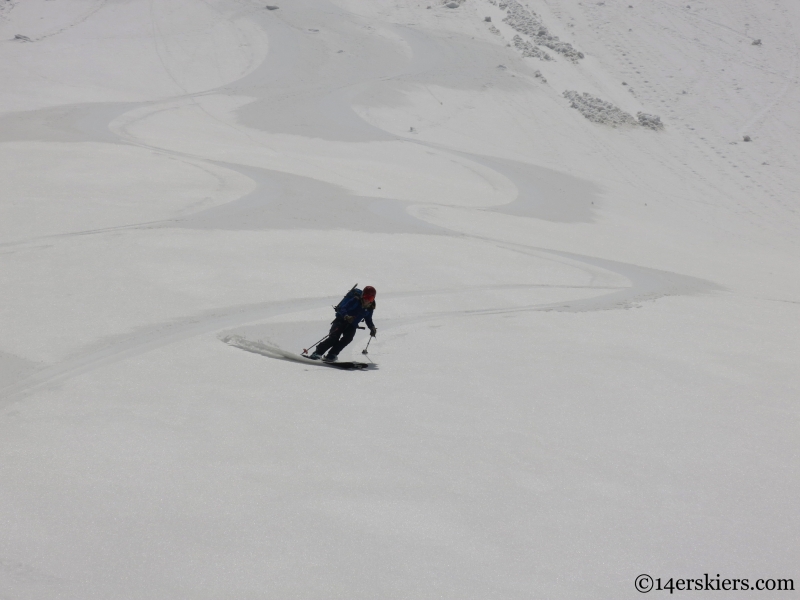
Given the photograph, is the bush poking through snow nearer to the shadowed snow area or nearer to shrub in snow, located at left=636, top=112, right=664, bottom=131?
shrub in snow, located at left=636, top=112, right=664, bottom=131

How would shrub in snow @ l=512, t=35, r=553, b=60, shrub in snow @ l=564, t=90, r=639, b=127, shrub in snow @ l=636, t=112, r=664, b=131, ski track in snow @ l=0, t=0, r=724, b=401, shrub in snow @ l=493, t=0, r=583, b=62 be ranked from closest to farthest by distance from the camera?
ski track in snow @ l=0, t=0, r=724, b=401
shrub in snow @ l=636, t=112, r=664, b=131
shrub in snow @ l=564, t=90, r=639, b=127
shrub in snow @ l=512, t=35, r=553, b=60
shrub in snow @ l=493, t=0, r=583, b=62

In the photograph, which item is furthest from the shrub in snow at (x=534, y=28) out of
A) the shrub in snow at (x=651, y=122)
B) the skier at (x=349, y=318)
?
the skier at (x=349, y=318)

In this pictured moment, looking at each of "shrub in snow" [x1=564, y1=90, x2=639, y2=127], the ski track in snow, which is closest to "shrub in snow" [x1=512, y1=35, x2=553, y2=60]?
"shrub in snow" [x1=564, y1=90, x2=639, y2=127]

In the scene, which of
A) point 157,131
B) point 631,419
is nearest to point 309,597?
point 631,419

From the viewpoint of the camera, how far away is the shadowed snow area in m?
5.64

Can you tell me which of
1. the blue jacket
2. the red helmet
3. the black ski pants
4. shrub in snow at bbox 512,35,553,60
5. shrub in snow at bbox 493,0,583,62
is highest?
shrub in snow at bbox 493,0,583,62

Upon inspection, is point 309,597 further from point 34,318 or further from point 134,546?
point 34,318

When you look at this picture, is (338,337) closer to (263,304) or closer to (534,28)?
(263,304)

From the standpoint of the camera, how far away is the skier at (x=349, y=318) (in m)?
10.2

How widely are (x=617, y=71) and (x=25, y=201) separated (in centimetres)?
3525

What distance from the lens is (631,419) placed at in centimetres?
862

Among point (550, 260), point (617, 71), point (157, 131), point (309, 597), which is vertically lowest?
point (157, 131)

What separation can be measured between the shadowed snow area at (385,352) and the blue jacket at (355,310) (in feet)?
2.38

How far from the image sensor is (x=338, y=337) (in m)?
10.4
